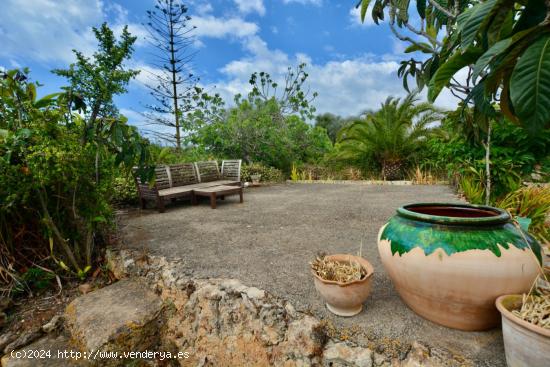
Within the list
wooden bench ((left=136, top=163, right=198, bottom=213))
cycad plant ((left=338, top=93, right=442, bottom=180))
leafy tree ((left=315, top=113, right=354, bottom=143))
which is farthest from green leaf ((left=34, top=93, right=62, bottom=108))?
leafy tree ((left=315, top=113, right=354, bottom=143))

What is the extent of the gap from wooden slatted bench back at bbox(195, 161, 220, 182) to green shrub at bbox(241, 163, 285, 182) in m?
2.16

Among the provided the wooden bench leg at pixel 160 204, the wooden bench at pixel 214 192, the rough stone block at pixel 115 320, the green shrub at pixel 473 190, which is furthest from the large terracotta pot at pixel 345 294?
the wooden bench leg at pixel 160 204

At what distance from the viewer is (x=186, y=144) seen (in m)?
9.18

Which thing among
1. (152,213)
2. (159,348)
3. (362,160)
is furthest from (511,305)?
(362,160)

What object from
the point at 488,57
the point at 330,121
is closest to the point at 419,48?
the point at 488,57

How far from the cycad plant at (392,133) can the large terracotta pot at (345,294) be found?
27.1 feet

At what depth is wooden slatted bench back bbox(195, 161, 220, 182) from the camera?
234 inches

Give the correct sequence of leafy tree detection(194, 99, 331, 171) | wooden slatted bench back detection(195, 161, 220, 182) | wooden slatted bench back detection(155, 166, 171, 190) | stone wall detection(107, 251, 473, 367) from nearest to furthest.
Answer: stone wall detection(107, 251, 473, 367) → wooden slatted bench back detection(155, 166, 171, 190) → wooden slatted bench back detection(195, 161, 220, 182) → leafy tree detection(194, 99, 331, 171)

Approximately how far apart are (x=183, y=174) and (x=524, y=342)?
17.9ft

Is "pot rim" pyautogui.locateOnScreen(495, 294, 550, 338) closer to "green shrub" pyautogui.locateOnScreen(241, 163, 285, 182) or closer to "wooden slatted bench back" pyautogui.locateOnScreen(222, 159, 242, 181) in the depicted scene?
"wooden slatted bench back" pyautogui.locateOnScreen(222, 159, 242, 181)

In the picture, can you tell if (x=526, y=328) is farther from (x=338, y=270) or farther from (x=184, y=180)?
(x=184, y=180)

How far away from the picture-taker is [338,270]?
1.67 meters

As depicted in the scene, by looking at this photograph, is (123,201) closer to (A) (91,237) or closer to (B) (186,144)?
(A) (91,237)

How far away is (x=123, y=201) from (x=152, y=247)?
3.06 m
